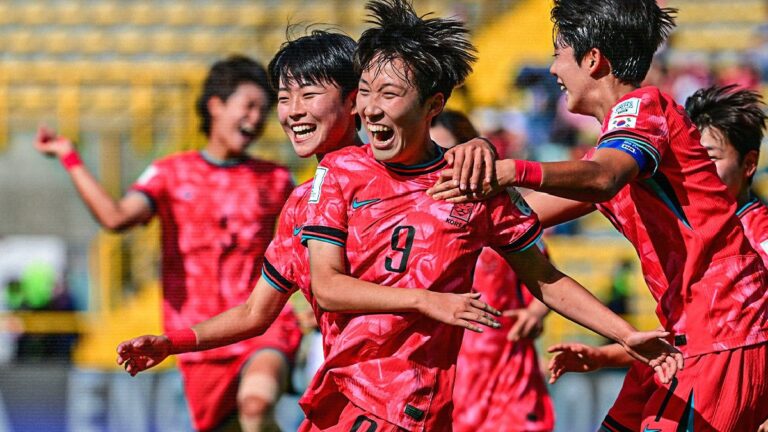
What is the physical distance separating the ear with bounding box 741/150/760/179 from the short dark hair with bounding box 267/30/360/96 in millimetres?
1418

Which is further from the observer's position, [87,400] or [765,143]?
[765,143]

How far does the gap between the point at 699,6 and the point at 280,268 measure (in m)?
7.09

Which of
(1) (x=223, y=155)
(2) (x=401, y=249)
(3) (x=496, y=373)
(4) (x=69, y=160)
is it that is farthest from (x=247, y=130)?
(2) (x=401, y=249)

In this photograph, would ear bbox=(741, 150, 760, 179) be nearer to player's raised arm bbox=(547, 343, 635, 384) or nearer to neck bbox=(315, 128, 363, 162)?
player's raised arm bbox=(547, 343, 635, 384)

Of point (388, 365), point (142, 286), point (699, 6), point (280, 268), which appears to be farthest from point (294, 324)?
point (699, 6)

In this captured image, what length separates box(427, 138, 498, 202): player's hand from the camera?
3004 millimetres

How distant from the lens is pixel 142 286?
879 centimetres

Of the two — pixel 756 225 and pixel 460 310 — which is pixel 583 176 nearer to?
pixel 460 310

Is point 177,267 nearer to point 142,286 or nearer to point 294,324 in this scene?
point 294,324

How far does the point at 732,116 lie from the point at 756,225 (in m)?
0.39

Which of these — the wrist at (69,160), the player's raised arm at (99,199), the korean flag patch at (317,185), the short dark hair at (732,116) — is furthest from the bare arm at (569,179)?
the wrist at (69,160)

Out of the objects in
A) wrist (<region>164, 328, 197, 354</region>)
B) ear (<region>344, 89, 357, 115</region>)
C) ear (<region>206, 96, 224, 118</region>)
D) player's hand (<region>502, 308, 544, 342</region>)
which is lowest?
player's hand (<region>502, 308, 544, 342</region>)

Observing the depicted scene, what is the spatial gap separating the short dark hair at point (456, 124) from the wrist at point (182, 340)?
6.34 ft

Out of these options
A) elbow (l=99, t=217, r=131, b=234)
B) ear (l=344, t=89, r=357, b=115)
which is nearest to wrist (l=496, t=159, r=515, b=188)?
ear (l=344, t=89, r=357, b=115)
